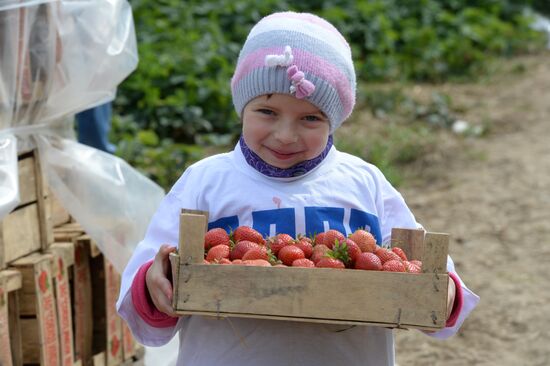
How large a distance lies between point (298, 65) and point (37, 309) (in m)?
1.41

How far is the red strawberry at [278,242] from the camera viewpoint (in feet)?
7.26

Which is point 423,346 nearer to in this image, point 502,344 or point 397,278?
point 502,344

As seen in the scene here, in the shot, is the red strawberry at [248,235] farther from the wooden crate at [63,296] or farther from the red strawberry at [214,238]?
the wooden crate at [63,296]

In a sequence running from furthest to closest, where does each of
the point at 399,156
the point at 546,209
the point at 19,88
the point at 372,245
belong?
the point at 399,156
the point at 546,209
the point at 19,88
the point at 372,245

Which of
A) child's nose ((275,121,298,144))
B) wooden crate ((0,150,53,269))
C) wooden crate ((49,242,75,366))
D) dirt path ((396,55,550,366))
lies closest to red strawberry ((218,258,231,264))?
child's nose ((275,121,298,144))

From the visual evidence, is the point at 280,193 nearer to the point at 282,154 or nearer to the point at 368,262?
the point at 282,154

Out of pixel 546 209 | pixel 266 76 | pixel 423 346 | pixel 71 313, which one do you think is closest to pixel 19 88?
pixel 71 313

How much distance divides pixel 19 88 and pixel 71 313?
32.9 inches

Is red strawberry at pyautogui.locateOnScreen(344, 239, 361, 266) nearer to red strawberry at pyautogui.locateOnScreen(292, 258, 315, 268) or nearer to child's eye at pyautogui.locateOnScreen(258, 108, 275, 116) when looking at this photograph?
red strawberry at pyautogui.locateOnScreen(292, 258, 315, 268)

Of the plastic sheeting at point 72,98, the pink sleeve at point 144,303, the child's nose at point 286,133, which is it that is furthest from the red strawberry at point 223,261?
the plastic sheeting at point 72,98

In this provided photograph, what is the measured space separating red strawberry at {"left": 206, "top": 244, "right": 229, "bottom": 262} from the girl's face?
31 centimetres

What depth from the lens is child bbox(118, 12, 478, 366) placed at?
91.6 inches

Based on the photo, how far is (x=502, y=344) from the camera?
14.8ft

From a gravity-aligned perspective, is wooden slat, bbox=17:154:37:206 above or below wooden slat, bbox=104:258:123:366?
above
